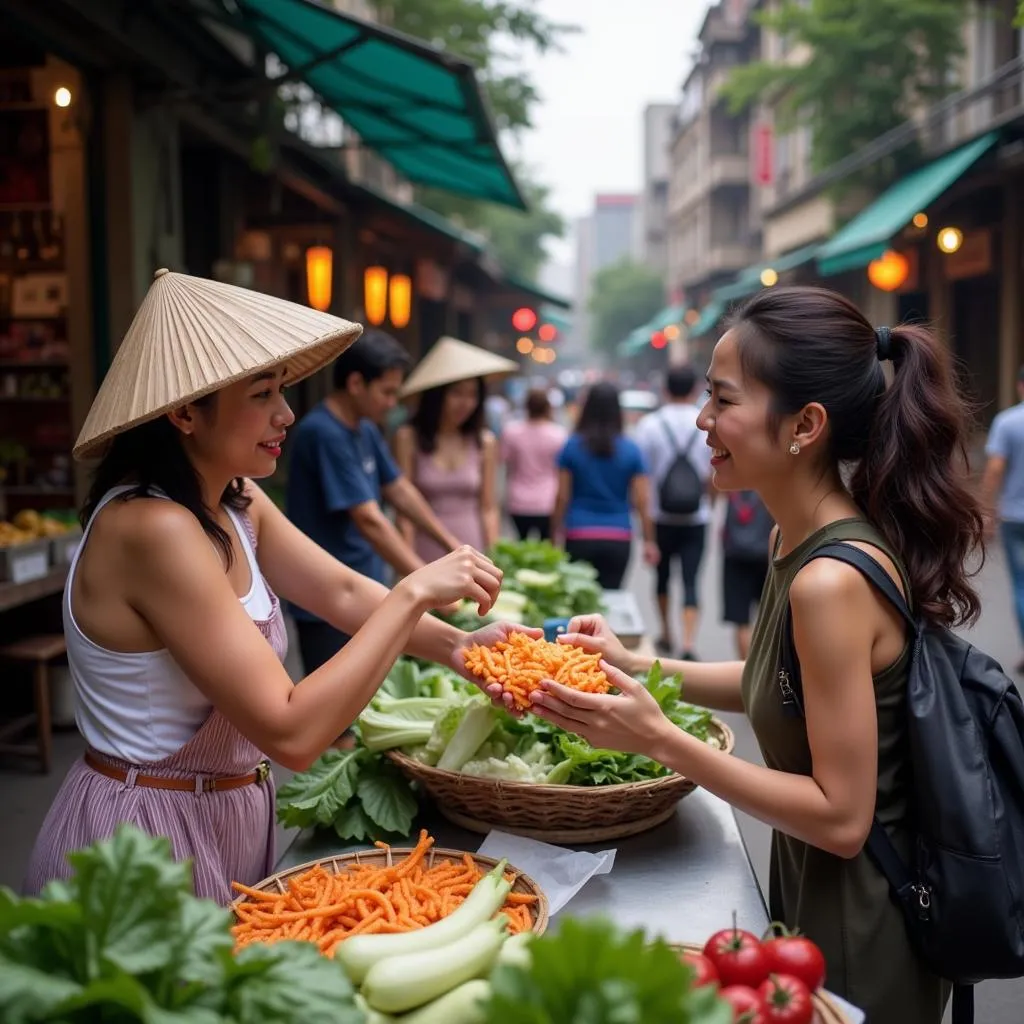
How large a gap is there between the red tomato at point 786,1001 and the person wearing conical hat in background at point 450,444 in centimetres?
539

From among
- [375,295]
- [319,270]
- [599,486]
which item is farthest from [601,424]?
[375,295]

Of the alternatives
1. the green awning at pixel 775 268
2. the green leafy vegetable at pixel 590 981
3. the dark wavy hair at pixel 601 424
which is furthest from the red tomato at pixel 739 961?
the green awning at pixel 775 268

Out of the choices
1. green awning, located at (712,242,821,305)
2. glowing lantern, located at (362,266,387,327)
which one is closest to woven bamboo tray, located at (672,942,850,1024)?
glowing lantern, located at (362,266,387,327)

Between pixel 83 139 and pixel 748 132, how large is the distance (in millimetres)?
41841

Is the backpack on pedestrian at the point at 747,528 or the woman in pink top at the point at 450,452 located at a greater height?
the woman in pink top at the point at 450,452

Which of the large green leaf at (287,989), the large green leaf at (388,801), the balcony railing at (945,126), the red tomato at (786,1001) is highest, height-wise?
the balcony railing at (945,126)

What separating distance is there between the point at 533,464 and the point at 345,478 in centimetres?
442

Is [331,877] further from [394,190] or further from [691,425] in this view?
[394,190]

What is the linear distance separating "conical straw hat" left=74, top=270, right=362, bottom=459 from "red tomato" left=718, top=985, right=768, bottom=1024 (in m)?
1.42

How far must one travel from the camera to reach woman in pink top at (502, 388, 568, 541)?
951 centimetres

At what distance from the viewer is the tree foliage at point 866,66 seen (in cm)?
1727

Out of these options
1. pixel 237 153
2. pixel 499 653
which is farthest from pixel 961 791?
pixel 237 153

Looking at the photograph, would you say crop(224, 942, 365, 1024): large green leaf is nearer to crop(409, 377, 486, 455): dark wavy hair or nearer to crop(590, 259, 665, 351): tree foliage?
crop(409, 377, 486, 455): dark wavy hair

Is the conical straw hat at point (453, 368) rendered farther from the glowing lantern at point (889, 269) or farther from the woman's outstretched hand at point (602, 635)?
the glowing lantern at point (889, 269)
